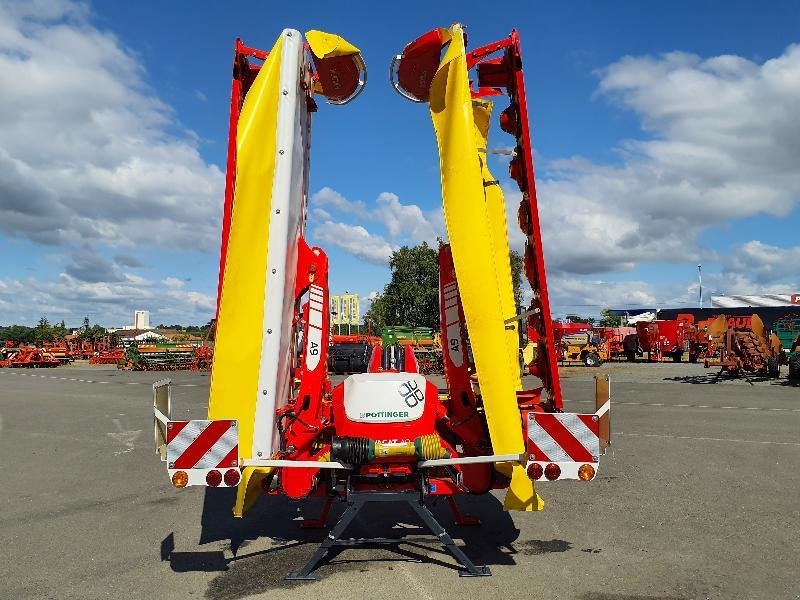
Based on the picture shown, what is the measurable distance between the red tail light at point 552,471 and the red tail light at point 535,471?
3cm

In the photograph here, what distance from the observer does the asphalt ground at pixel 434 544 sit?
14.5 ft

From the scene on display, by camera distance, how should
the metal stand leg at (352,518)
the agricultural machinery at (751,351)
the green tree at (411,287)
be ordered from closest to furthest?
the metal stand leg at (352,518) → the agricultural machinery at (751,351) → the green tree at (411,287)

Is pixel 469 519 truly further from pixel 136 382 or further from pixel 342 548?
pixel 136 382

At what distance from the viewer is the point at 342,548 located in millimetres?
5156

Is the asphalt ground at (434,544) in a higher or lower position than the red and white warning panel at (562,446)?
lower

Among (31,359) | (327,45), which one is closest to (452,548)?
(327,45)

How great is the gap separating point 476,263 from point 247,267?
1.62m

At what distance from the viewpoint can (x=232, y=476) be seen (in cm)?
432

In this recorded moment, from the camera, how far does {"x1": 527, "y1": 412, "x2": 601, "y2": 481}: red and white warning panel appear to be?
4.45m

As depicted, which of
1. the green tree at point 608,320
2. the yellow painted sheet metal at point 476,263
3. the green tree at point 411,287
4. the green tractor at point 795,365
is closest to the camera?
the yellow painted sheet metal at point 476,263

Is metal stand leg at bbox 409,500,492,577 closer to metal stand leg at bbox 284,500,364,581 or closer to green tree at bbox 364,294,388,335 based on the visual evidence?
metal stand leg at bbox 284,500,364,581

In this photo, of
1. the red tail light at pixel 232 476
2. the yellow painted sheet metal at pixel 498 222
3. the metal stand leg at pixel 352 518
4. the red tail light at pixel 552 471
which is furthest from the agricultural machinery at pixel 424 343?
the red tail light at pixel 232 476

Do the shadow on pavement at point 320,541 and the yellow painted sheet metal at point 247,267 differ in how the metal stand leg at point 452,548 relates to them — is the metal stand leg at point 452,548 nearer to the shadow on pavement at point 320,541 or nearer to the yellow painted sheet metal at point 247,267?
the shadow on pavement at point 320,541

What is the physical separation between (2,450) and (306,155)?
8.58 m
